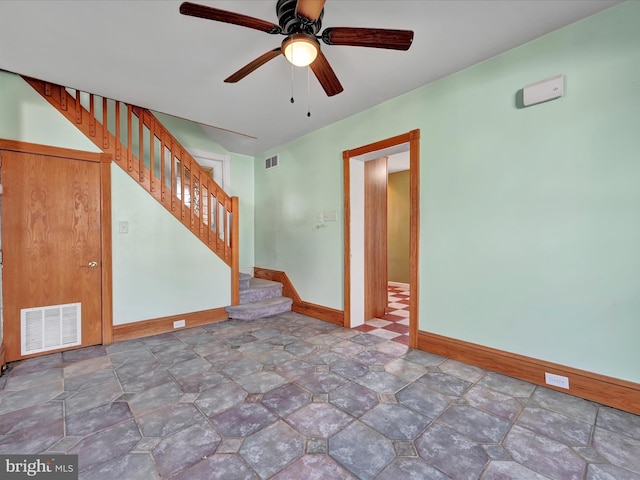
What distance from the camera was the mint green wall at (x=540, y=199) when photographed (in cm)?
202

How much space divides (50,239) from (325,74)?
11.0ft

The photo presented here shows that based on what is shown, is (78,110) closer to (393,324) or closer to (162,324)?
(162,324)

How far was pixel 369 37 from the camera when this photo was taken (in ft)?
5.74

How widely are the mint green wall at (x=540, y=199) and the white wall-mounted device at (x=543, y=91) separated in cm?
6

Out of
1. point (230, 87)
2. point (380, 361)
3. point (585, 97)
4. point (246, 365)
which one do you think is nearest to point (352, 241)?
point (380, 361)

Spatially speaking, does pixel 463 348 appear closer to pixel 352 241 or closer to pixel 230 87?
pixel 352 241

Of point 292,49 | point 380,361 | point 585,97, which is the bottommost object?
point 380,361

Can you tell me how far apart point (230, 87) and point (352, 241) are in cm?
236

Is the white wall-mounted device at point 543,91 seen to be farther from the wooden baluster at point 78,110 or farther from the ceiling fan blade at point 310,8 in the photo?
the wooden baluster at point 78,110

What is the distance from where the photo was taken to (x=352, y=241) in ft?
12.7

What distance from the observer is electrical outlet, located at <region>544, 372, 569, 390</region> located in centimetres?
221

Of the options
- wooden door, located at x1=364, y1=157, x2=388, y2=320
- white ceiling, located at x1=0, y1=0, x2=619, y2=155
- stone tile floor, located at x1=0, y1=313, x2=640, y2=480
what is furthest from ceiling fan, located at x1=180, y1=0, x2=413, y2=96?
stone tile floor, located at x1=0, y1=313, x2=640, y2=480

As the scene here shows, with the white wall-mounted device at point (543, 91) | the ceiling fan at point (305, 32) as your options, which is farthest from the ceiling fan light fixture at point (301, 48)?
the white wall-mounted device at point (543, 91)

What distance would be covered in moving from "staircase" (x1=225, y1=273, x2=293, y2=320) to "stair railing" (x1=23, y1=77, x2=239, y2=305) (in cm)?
18
